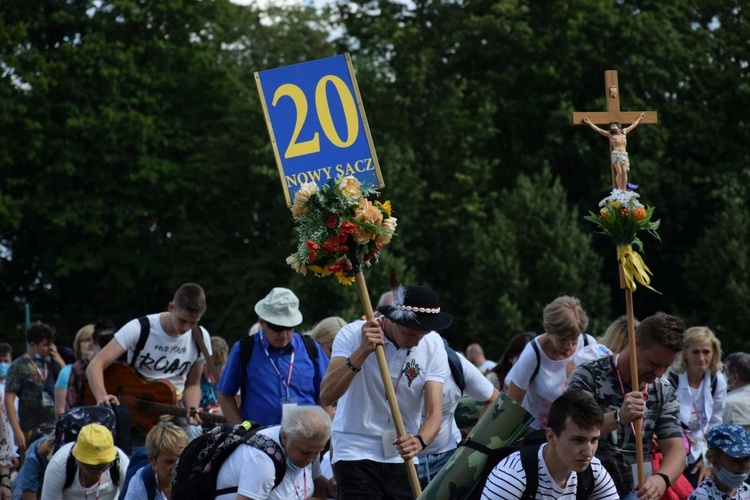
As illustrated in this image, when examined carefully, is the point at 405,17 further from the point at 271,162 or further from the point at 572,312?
the point at 572,312

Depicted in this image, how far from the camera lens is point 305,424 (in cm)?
682

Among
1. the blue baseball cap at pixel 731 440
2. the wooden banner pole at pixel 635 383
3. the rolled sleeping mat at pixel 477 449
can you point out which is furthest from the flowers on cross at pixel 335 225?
the blue baseball cap at pixel 731 440

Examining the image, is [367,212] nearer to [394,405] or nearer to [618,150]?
[394,405]

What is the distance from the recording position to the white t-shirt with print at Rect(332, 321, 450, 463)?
7168mm

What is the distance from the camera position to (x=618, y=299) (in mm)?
36781

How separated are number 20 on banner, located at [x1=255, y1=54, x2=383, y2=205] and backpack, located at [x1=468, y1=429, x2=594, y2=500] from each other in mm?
2254

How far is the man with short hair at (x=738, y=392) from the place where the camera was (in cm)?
1088

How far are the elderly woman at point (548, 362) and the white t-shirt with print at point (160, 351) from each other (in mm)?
2745

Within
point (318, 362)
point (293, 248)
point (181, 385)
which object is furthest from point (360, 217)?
point (293, 248)

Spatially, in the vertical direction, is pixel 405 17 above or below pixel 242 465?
above

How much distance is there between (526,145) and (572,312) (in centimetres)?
3103

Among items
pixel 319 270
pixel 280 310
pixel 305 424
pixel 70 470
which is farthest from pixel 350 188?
pixel 70 470

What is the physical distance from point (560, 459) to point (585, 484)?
0.84ft

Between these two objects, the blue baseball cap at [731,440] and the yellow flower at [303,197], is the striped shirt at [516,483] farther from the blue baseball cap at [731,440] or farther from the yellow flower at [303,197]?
the blue baseball cap at [731,440]
